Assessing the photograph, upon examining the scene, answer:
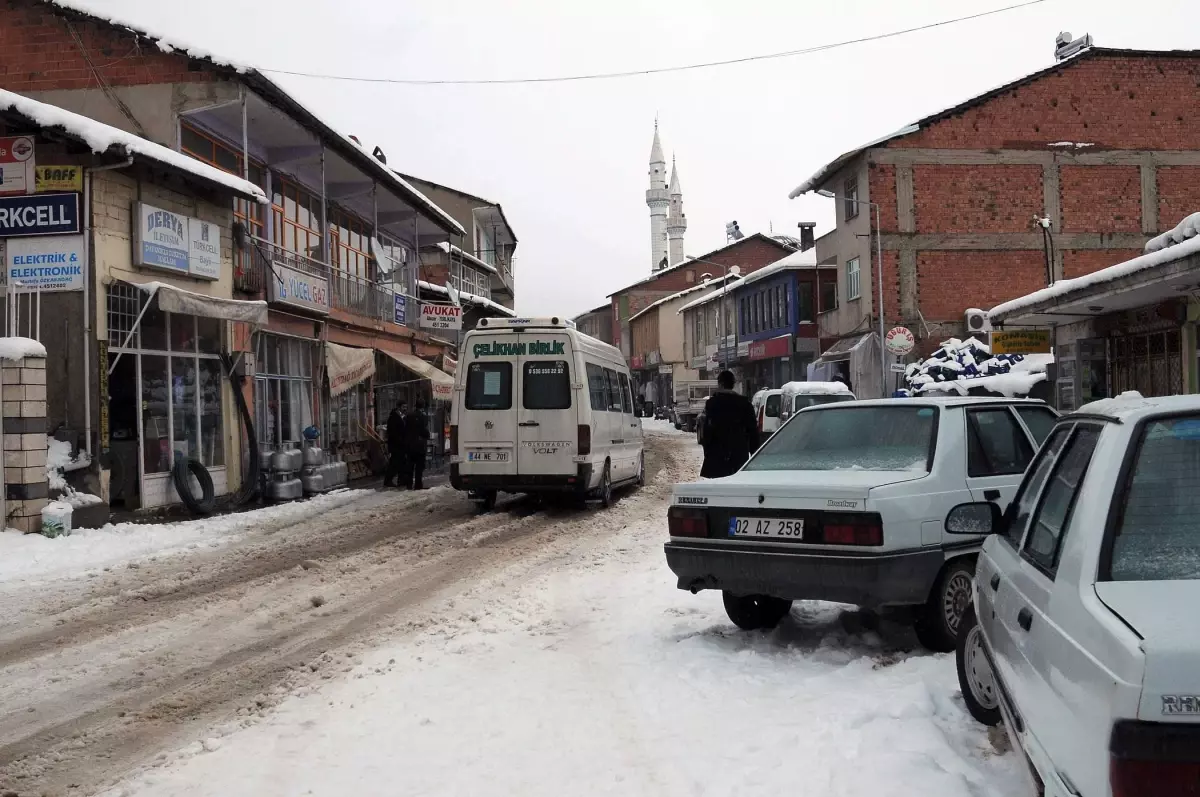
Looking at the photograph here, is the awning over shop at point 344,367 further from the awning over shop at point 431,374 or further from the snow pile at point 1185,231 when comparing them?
the snow pile at point 1185,231

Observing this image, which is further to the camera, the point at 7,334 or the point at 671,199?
the point at 671,199

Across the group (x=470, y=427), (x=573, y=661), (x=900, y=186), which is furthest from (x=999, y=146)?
(x=573, y=661)

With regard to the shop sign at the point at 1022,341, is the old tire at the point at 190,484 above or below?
below

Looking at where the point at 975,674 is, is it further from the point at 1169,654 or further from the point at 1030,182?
the point at 1030,182

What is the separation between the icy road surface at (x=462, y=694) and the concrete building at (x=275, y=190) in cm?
1078

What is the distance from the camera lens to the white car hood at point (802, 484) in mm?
5734

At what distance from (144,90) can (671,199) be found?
93.3 meters

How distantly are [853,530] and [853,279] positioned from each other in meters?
30.8

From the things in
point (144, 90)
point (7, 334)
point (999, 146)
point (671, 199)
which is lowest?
point (7, 334)

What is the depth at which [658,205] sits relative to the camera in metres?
109

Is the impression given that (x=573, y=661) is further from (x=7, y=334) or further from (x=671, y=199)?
(x=671, y=199)

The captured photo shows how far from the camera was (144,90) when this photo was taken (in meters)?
18.0

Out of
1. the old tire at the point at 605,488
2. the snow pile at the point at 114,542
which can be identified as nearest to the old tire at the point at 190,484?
the snow pile at the point at 114,542

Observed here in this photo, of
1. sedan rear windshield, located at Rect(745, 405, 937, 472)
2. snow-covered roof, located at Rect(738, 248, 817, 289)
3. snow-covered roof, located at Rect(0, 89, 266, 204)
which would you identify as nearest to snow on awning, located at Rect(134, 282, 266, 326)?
snow-covered roof, located at Rect(0, 89, 266, 204)
